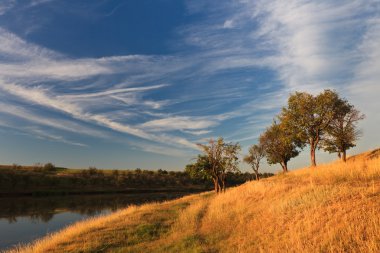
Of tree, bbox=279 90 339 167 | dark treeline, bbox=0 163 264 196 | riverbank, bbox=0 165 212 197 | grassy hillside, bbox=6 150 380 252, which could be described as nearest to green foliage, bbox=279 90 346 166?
tree, bbox=279 90 339 167

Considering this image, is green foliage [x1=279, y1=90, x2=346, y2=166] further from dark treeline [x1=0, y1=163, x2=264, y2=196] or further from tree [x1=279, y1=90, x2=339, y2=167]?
dark treeline [x1=0, y1=163, x2=264, y2=196]

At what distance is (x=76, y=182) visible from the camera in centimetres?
8625

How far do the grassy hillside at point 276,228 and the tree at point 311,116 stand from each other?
88.3ft

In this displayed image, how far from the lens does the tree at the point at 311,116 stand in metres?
45.6

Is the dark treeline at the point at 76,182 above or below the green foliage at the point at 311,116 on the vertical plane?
below

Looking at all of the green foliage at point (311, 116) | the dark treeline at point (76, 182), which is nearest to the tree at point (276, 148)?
the dark treeline at point (76, 182)

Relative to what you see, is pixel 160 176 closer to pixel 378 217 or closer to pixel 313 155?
pixel 313 155

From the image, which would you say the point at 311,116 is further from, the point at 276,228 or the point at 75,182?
the point at 75,182

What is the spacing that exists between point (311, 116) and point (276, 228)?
37.9m

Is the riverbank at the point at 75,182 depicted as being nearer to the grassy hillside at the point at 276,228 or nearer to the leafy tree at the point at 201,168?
the leafy tree at the point at 201,168

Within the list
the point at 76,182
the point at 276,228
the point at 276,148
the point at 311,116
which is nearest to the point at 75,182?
the point at 76,182

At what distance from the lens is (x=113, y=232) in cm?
1880

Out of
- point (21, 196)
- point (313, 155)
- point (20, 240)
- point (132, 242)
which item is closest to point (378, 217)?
point (132, 242)

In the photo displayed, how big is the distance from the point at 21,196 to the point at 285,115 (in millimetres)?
61343
